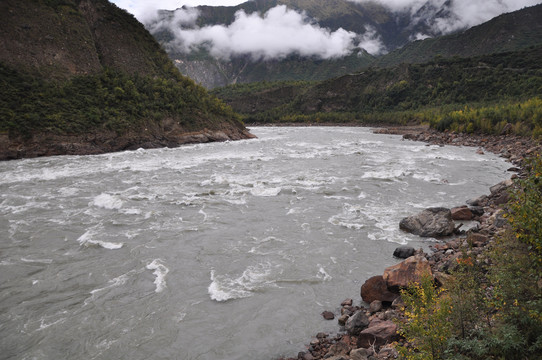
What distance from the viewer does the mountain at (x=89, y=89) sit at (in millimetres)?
36562

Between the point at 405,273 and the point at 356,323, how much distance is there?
6.90 ft

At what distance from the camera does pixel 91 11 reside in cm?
5703

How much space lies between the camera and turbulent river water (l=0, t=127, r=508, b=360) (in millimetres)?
7512

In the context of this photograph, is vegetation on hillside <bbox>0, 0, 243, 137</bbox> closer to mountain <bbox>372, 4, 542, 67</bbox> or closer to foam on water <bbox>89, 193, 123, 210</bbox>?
foam on water <bbox>89, 193, 123, 210</bbox>

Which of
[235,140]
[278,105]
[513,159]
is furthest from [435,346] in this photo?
[278,105]

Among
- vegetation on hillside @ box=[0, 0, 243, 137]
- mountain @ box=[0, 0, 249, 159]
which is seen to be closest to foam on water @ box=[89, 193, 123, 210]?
mountain @ box=[0, 0, 249, 159]

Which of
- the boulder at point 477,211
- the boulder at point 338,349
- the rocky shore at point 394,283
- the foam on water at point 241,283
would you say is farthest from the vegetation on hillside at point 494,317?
the boulder at point 477,211

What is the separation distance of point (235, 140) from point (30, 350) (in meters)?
51.8

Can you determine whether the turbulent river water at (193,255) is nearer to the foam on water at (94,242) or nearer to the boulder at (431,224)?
the foam on water at (94,242)

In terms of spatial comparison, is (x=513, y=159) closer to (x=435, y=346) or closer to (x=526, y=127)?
(x=526, y=127)

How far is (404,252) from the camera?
35.3ft

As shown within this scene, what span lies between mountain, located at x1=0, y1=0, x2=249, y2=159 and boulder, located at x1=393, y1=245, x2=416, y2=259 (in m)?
38.7

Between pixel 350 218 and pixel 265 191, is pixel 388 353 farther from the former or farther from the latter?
pixel 265 191

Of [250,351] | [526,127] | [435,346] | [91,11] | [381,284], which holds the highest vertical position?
[91,11]
